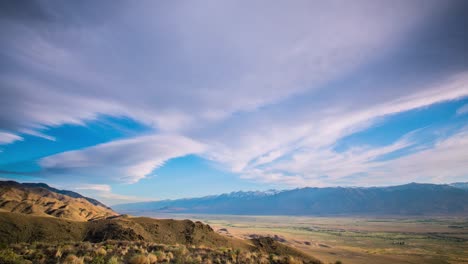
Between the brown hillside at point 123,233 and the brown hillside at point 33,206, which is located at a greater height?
the brown hillside at point 33,206

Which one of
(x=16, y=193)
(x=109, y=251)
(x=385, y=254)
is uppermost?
(x=16, y=193)

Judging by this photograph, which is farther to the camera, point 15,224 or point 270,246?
point 270,246

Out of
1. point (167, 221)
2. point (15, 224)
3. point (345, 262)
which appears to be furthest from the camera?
point (345, 262)

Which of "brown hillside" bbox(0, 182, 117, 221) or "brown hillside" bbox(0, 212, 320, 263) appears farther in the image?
"brown hillside" bbox(0, 182, 117, 221)

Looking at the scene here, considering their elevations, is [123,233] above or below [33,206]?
below

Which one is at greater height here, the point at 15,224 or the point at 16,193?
the point at 16,193

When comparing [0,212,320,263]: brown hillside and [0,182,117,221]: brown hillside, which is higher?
[0,182,117,221]: brown hillside

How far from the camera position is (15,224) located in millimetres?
33438

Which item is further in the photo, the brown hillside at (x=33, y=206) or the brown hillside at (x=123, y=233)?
the brown hillside at (x=33, y=206)

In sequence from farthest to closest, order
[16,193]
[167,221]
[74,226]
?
1. [16,193]
2. [167,221]
3. [74,226]

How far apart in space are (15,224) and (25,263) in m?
29.4

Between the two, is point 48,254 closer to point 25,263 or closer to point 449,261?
point 25,263

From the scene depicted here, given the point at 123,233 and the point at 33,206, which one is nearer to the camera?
the point at 123,233

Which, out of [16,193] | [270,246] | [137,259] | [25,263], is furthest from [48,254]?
[16,193]
